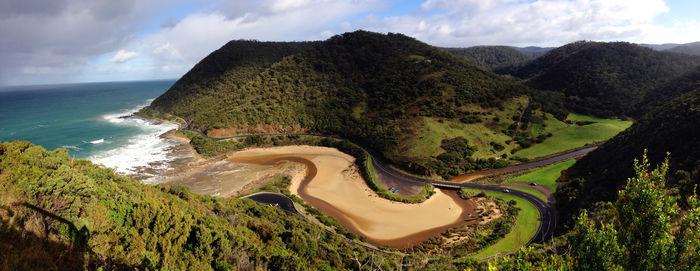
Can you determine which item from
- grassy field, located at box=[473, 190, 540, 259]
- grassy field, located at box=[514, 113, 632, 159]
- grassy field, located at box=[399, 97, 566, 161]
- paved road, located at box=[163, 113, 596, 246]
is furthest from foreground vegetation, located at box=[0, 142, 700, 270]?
grassy field, located at box=[514, 113, 632, 159]

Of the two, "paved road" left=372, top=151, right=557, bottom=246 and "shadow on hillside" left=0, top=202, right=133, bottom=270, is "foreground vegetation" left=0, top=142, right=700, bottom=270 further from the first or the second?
"paved road" left=372, top=151, right=557, bottom=246

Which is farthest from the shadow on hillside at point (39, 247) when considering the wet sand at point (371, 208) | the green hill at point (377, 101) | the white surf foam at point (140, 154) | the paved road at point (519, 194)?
the green hill at point (377, 101)

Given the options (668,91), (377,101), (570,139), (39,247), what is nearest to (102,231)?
(39,247)

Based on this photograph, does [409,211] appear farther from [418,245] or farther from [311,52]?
[311,52]

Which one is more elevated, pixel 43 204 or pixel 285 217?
pixel 43 204

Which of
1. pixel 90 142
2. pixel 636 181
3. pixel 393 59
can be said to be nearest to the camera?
pixel 636 181

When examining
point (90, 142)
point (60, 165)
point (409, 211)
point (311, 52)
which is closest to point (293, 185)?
point (409, 211)

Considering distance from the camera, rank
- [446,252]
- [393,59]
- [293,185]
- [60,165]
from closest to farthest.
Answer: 1. [60,165]
2. [446,252]
3. [293,185]
4. [393,59]
